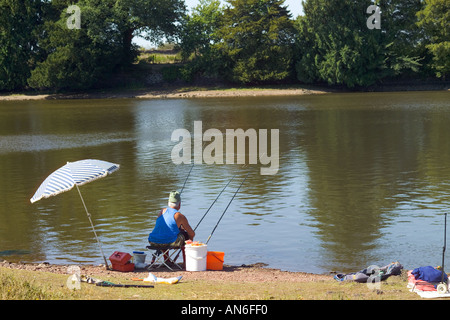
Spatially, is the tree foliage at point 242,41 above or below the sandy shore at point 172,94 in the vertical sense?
above

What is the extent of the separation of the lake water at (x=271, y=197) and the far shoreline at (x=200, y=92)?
113 ft

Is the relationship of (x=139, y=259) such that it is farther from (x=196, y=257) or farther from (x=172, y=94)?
(x=172, y=94)

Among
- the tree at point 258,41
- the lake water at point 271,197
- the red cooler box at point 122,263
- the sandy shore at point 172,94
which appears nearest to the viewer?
the red cooler box at point 122,263

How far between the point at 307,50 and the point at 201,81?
12.4 metres

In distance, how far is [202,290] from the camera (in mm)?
9945

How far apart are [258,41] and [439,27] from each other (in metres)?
19.2

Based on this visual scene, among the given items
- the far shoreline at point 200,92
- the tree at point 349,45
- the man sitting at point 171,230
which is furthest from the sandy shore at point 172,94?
the man sitting at point 171,230

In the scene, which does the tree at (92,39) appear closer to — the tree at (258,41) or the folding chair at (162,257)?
the tree at (258,41)

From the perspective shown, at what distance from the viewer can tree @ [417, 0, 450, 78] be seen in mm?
72875

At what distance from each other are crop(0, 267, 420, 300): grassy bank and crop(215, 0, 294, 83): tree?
65990mm

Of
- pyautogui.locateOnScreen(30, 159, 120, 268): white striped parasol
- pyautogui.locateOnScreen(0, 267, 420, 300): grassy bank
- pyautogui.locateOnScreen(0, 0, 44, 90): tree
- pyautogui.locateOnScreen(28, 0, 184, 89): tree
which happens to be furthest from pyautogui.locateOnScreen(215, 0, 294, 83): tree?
pyautogui.locateOnScreen(0, 267, 420, 300): grassy bank

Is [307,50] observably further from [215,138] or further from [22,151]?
[22,151]

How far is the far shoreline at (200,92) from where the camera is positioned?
72.9 m

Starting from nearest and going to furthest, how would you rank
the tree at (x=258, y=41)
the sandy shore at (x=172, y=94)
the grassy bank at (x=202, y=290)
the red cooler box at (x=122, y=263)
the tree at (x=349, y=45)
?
the grassy bank at (x=202, y=290) → the red cooler box at (x=122, y=263) → the tree at (x=349, y=45) → the sandy shore at (x=172, y=94) → the tree at (x=258, y=41)
